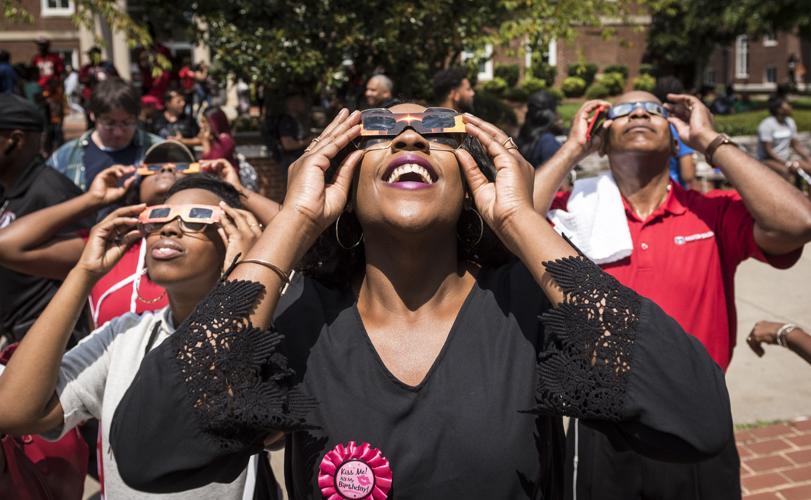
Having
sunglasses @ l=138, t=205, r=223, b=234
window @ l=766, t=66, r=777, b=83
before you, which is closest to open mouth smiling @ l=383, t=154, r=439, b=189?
sunglasses @ l=138, t=205, r=223, b=234

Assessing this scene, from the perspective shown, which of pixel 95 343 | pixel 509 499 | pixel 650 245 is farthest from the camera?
pixel 650 245

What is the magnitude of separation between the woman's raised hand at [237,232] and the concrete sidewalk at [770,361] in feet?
11.9

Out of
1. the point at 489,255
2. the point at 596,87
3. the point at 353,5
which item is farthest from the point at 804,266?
the point at 596,87

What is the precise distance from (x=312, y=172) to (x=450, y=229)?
0.41 metres

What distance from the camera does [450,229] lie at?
2.12 metres

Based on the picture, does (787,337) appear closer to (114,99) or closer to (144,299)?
(144,299)

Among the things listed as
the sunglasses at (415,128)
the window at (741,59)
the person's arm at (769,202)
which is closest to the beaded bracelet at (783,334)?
the person's arm at (769,202)

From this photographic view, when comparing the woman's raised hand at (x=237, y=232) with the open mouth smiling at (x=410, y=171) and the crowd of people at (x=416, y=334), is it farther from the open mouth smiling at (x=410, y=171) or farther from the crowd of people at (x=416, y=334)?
the open mouth smiling at (x=410, y=171)

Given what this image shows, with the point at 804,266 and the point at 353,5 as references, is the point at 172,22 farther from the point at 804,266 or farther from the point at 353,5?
the point at 804,266

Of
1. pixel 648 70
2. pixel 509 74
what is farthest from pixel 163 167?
pixel 648 70

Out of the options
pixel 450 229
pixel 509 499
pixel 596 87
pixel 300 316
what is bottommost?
pixel 596 87

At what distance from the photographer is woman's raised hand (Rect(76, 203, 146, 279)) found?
2434mm

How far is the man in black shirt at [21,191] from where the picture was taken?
12.5ft

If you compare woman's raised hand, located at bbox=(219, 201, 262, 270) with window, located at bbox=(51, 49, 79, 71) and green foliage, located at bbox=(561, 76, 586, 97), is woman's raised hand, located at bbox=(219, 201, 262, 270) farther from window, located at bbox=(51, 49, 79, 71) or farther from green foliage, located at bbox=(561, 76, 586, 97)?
window, located at bbox=(51, 49, 79, 71)
